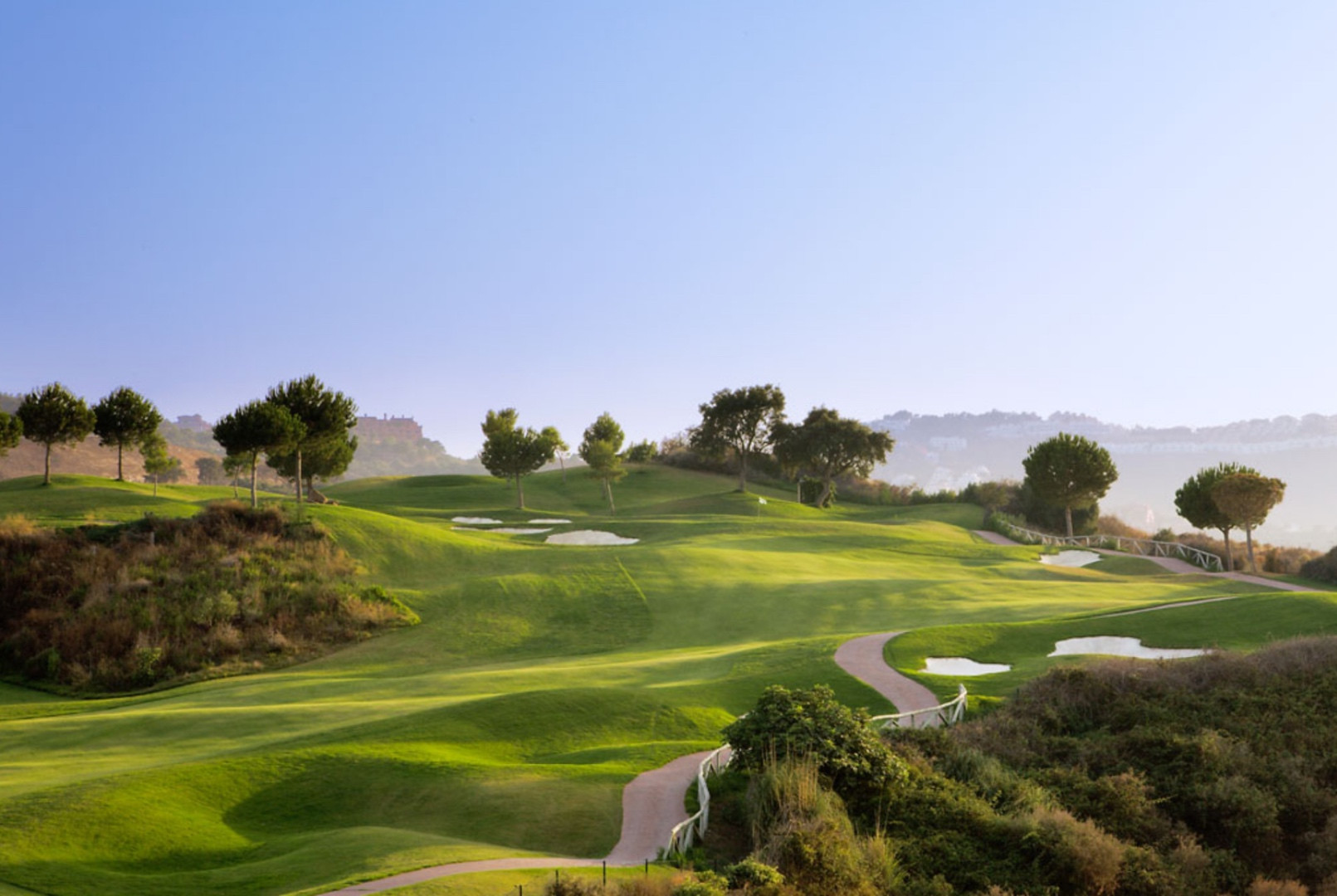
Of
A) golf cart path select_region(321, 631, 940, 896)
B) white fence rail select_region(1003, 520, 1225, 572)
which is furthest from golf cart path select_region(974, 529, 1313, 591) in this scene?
golf cart path select_region(321, 631, 940, 896)

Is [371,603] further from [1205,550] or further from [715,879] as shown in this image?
[1205,550]

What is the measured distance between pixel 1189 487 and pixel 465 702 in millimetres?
51327

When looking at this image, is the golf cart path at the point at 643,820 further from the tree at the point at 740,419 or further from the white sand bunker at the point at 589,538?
the tree at the point at 740,419

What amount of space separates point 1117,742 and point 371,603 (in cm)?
2601

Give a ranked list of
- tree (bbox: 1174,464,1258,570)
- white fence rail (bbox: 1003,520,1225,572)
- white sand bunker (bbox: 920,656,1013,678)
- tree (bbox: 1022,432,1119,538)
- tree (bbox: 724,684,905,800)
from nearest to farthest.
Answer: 1. tree (bbox: 724,684,905,800)
2. white sand bunker (bbox: 920,656,1013,678)
3. tree (bbox: 1174,464,1258,570)
4. white fence rail (bbox: 1003,520,1225,572)
5. tree (bbox: 1022,432,1119,538)

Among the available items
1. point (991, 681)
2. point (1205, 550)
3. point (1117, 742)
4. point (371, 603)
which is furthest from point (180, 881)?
point (1205, 550)

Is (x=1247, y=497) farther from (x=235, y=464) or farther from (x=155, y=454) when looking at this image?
(x=155, y=454)

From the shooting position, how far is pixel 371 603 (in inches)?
1325

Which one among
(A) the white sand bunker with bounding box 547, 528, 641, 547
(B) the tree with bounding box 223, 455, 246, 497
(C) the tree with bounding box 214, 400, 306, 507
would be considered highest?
(C) the tree with bounding box 214, 400, 306, 507

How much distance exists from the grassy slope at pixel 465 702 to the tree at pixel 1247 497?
334 inches

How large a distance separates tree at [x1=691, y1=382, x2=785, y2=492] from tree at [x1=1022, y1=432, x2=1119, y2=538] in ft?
82.7

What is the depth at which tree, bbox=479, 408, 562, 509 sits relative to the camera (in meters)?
71.3

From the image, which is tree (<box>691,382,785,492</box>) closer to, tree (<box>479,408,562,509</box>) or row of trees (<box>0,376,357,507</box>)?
tree (<box>479,408,562,509</box>)

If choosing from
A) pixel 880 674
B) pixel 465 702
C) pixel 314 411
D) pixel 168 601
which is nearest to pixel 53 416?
pixel 314 411
